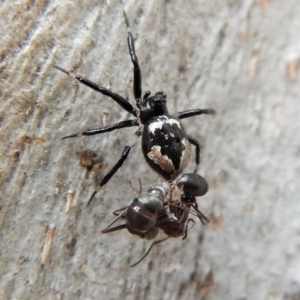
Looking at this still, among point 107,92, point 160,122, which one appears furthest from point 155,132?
point 107,92

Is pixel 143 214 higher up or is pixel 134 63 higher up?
pixel 134 63

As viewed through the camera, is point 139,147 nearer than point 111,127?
No

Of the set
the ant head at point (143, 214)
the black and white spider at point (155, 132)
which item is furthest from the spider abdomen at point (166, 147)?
the ant head at point (143, 214)

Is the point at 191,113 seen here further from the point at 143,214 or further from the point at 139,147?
the point at 143,214

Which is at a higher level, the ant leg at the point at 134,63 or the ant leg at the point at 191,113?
the ant leg at the point at 134,63

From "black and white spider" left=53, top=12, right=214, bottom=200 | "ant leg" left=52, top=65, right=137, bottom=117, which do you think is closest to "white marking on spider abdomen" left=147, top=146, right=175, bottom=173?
"black and white spider" left=53, top=12, right=214, bottom=200

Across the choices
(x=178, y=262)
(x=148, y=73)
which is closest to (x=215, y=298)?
(x=178, y=262)

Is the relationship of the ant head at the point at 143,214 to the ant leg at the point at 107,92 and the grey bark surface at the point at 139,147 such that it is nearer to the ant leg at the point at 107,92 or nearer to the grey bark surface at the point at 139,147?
the grey bark surface at the point at 139,147
